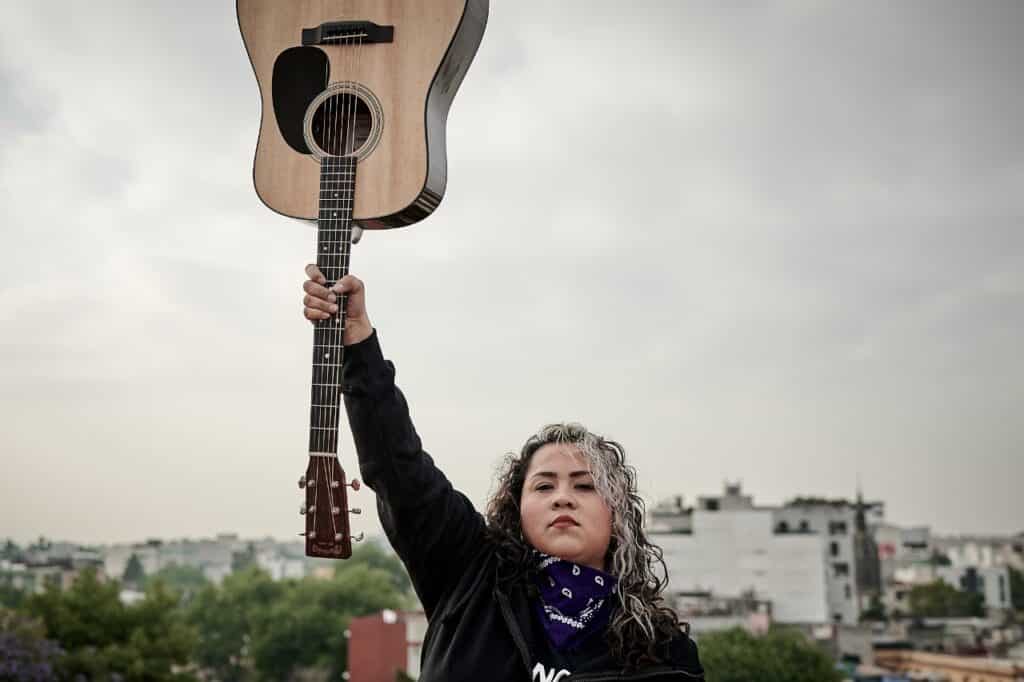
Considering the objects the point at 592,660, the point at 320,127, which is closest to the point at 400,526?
the point at 592,660

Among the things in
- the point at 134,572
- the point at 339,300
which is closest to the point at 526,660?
the point at 339,300

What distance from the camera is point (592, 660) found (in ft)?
6.03

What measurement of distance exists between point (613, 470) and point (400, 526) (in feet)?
1.32

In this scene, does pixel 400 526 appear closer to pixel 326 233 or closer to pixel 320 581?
pixel 326 233

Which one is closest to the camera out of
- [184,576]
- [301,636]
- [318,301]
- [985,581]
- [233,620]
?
[318,301]

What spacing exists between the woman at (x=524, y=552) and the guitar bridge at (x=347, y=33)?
401 mm

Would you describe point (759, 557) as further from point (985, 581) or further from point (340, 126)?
point (340, 126)

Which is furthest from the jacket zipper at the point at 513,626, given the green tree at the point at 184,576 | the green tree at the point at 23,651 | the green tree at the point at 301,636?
the green tree at the point at 184,576

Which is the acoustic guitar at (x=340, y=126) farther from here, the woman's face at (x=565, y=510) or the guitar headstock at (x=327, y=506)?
the woman's face at (x=565, y=510)

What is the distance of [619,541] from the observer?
200 centimetres

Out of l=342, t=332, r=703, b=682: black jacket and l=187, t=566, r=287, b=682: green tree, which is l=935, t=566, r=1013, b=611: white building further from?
l=342, t=332, r=703, b=682: black jacket

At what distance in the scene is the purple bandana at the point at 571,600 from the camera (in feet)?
6.13

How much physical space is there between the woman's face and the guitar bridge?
75 cm

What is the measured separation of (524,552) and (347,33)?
35.8 inches
